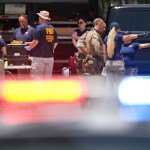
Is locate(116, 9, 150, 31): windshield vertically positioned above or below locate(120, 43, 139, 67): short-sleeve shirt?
above

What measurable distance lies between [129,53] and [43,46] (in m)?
1.59

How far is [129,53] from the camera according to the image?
901 centimetres

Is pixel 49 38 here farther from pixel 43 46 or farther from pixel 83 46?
pixel 83 46

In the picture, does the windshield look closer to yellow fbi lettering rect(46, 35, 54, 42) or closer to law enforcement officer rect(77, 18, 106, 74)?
law enforcement officer rect(77, 18, 106, 74)

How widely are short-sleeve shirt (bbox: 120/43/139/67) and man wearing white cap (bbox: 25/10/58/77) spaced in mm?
1372

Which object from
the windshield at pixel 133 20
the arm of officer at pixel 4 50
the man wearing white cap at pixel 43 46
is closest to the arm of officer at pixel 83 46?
the man wearing white cap at pixel 43 46

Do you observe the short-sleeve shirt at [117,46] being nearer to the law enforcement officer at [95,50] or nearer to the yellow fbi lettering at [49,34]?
the law enforcement officer at [95,50]

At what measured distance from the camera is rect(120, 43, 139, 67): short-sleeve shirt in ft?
29.4

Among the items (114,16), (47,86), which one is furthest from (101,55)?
(47,86)

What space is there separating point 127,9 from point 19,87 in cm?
821

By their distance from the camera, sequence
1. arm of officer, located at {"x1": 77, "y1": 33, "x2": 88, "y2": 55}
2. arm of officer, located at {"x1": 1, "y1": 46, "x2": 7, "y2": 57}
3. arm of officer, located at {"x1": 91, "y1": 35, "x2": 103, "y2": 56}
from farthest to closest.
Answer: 1. arm of officer, located at {"x1": 1, "y1": 46, "x2": 7, "y2": 57}
2. arm of officer, located at {"x1": 77, "y1": 33, "x2": 88, "y2": 55}
3. arm of officer, located at {"x1": 91, "y1": 35, "x2": 103, "y2": 56}

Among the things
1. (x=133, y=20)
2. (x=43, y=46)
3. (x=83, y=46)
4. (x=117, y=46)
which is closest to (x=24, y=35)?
(x=43, y=46)

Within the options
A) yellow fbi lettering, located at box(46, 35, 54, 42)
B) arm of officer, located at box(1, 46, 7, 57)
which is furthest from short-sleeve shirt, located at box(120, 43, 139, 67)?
arm of officer, located at box(1, 46, 7, 57)

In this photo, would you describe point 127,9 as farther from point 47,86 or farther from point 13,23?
point 47,86
